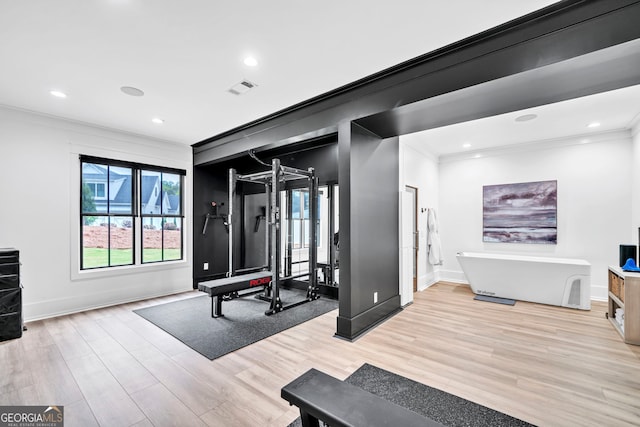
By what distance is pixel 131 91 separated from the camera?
3266mm

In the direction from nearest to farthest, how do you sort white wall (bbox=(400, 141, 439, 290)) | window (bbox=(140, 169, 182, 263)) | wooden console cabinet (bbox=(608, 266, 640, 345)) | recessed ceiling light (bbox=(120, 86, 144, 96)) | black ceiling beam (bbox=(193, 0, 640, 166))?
black ceiling beam (bbox=(193, 0, 640, 166)) → wooden console cabinet (bbox=(608, 266, 640, 345)) → recessed ceiling light (bbox=(120, 86, 144, 96)) → white wall (bbox=(400, 141, 439, 290)) → window (bbox=(140, 169, 182, 263))

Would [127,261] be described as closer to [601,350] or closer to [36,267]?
[36,267]

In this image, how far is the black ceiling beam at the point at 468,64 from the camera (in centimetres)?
186

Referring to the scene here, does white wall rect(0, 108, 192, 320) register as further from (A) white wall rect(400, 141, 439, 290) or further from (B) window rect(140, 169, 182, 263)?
(A) white wall rect(400, 141, 439, 290)

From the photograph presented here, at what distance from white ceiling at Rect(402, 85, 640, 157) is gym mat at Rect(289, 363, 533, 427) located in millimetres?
3581

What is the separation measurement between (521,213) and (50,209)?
25.6ft

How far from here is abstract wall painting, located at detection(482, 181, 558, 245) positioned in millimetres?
5102

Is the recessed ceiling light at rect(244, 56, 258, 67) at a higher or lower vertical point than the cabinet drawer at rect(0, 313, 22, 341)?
higher

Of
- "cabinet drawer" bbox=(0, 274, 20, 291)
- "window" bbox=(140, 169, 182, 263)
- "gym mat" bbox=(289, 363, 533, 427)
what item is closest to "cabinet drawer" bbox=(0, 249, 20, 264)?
"cabinet drawer" bbox=(0, 274, 20, 291)

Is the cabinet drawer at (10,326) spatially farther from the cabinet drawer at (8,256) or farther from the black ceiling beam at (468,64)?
the black ceiling beam at (468,64)

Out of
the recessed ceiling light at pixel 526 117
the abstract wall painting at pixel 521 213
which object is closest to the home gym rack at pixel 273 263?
the recessed ceiling light at pixel 526 117

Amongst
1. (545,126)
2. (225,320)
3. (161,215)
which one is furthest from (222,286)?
(545,126)

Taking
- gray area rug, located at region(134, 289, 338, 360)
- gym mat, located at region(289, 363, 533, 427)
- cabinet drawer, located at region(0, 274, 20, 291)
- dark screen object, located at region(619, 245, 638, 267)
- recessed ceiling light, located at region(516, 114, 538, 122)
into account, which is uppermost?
recessed ceiling light, located at region(516, 114, 538, 122)

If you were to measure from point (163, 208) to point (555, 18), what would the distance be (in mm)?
5795
